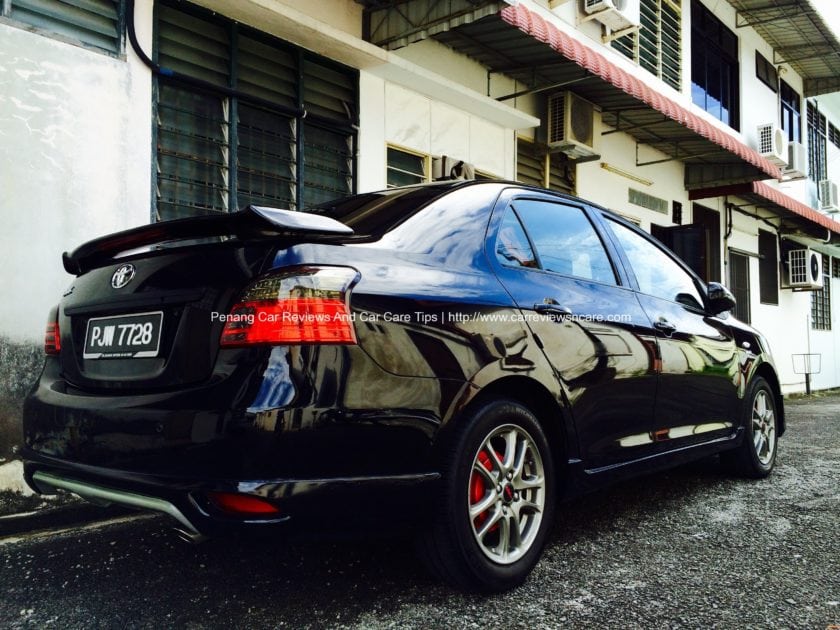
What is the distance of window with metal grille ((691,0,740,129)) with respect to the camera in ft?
40.7

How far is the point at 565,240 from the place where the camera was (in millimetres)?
3178

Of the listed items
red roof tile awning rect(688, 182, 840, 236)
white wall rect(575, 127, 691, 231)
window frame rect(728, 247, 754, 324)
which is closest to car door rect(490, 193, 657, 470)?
white wall rect(575, 127, 691, 231)

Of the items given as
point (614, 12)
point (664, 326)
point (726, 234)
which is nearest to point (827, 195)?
point (726, 234)

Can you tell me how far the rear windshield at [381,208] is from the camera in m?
2.48

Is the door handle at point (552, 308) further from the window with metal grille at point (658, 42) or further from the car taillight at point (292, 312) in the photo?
the window with metal grille at point (658, 42)

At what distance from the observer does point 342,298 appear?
81.3 inches

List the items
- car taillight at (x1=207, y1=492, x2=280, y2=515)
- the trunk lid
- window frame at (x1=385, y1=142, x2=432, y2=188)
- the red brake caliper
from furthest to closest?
window frame at (x1=385, y1=142, x2=432, y2=188) → the red brake caliper → the trunk lid → car taillight at (x1=207, y1=492, x2=280, y2=515)

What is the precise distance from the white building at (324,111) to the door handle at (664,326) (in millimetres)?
3406

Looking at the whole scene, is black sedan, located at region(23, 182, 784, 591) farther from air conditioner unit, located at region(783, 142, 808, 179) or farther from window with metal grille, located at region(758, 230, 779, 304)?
air conditioner unit, located at region(783, 142, 808, 179)

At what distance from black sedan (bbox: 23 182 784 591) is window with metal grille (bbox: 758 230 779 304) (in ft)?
45.4

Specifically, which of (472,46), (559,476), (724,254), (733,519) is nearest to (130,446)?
(559,476)

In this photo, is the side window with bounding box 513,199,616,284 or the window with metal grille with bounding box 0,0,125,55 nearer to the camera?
the side window with bounding box 513,199,616,284

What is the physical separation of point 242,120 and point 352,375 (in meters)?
4.27

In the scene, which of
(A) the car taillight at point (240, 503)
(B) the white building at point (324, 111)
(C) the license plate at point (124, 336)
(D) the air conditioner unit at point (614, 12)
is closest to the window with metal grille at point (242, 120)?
(B) the white building at point (324, 111)
